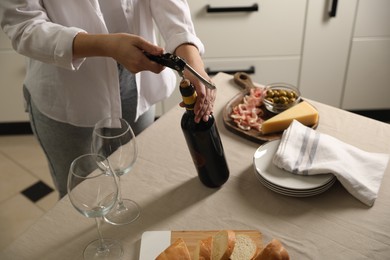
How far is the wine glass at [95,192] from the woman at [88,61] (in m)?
0.20

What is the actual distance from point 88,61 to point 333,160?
2.06 feet

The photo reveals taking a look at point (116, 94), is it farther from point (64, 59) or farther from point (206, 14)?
point (206, 14)

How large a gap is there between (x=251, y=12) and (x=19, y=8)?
49.3 inches

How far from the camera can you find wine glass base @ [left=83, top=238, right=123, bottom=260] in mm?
797

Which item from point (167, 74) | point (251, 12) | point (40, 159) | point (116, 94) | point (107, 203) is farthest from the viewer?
point (40, 159)

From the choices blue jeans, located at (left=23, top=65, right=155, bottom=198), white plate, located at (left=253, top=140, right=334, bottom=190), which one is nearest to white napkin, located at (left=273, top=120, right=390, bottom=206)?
white plate, located at (left=253, top=140, right=334, bottom=190)

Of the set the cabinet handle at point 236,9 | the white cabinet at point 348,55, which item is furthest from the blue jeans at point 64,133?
the white cabinet at point 348,55

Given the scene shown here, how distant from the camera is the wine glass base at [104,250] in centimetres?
80

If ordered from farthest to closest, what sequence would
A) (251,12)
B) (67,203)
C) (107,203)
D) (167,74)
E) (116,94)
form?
(251,12), (167,74), (116,94), (67,203), (107,203)

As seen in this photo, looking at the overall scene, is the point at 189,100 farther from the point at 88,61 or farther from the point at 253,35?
the point at 253,35

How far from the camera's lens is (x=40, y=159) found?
7.18ft

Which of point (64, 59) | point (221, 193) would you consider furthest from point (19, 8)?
point (221, 193)

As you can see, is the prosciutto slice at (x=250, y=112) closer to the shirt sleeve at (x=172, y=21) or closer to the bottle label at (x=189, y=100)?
the shirt sleeve at (x=172, y=21)

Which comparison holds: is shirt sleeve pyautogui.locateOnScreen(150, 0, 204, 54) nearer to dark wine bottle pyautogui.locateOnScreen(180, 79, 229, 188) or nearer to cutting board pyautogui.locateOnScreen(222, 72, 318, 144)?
Result: cutting board pyautogui.locateOnScreen(222, 72, 318, 144)
